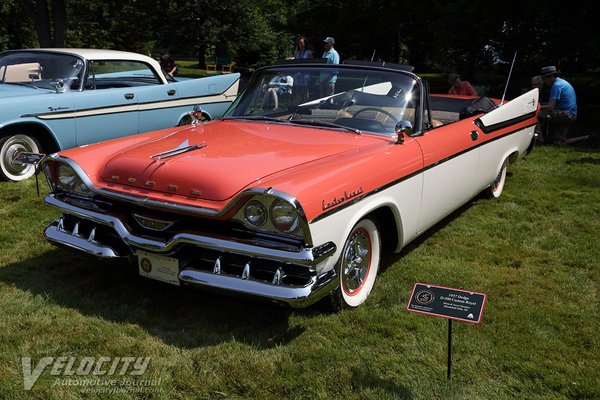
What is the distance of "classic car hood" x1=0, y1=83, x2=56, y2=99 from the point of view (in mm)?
6188

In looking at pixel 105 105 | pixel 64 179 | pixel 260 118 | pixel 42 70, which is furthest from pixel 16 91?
pixel 260 118

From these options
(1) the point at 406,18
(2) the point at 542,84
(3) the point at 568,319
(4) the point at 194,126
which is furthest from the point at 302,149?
(1) the point at 406,18

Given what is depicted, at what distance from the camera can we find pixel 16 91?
6.35 meters

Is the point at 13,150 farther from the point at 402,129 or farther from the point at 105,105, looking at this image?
the point at 402,129

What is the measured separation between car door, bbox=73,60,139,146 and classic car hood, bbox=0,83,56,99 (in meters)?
0.40

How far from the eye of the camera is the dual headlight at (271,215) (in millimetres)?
2965

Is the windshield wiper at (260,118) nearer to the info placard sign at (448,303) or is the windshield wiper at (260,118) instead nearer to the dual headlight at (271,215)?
the dual headlight at (271,215)

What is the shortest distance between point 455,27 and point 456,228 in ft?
44.6

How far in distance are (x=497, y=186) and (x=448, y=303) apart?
3.91m

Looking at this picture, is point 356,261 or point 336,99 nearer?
point 356,261

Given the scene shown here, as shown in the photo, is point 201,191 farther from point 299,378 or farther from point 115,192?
point 299,378

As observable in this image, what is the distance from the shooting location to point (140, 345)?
308 cm

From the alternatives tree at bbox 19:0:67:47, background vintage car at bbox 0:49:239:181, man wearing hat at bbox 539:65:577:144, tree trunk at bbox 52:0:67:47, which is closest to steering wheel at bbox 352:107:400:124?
background vintage car at bbox 0:49:239:181

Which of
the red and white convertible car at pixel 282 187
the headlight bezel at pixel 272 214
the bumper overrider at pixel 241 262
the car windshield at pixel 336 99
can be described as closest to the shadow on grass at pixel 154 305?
the bumper overrider at pixel 241 262
